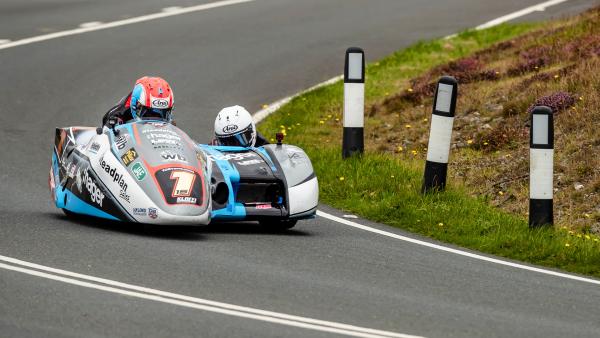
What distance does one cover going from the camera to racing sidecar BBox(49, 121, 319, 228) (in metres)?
11.4

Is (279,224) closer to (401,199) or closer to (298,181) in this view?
(298,181)

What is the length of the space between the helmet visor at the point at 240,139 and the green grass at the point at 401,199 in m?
1.31

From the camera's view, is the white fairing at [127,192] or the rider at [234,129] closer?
the white fairing at [127,192]

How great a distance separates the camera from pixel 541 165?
1219 cm

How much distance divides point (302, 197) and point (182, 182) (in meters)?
1.37

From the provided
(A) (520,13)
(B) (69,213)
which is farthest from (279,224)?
(A) (520,13)

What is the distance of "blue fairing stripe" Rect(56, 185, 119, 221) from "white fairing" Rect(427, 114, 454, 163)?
11.1 ft

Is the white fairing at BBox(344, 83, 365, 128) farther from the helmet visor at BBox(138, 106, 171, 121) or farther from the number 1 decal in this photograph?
the number 1 decal

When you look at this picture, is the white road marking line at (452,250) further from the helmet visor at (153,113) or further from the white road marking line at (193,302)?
the white road marking line at (193,302)

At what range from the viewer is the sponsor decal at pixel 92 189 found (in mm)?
11664

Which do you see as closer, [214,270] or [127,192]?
[214,270]

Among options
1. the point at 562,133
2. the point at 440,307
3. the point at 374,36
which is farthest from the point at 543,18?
the point at 440,307

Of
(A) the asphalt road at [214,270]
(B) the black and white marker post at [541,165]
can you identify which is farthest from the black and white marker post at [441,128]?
(B) the black and white marker post at [541,165]

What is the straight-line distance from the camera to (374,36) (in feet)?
79.8
